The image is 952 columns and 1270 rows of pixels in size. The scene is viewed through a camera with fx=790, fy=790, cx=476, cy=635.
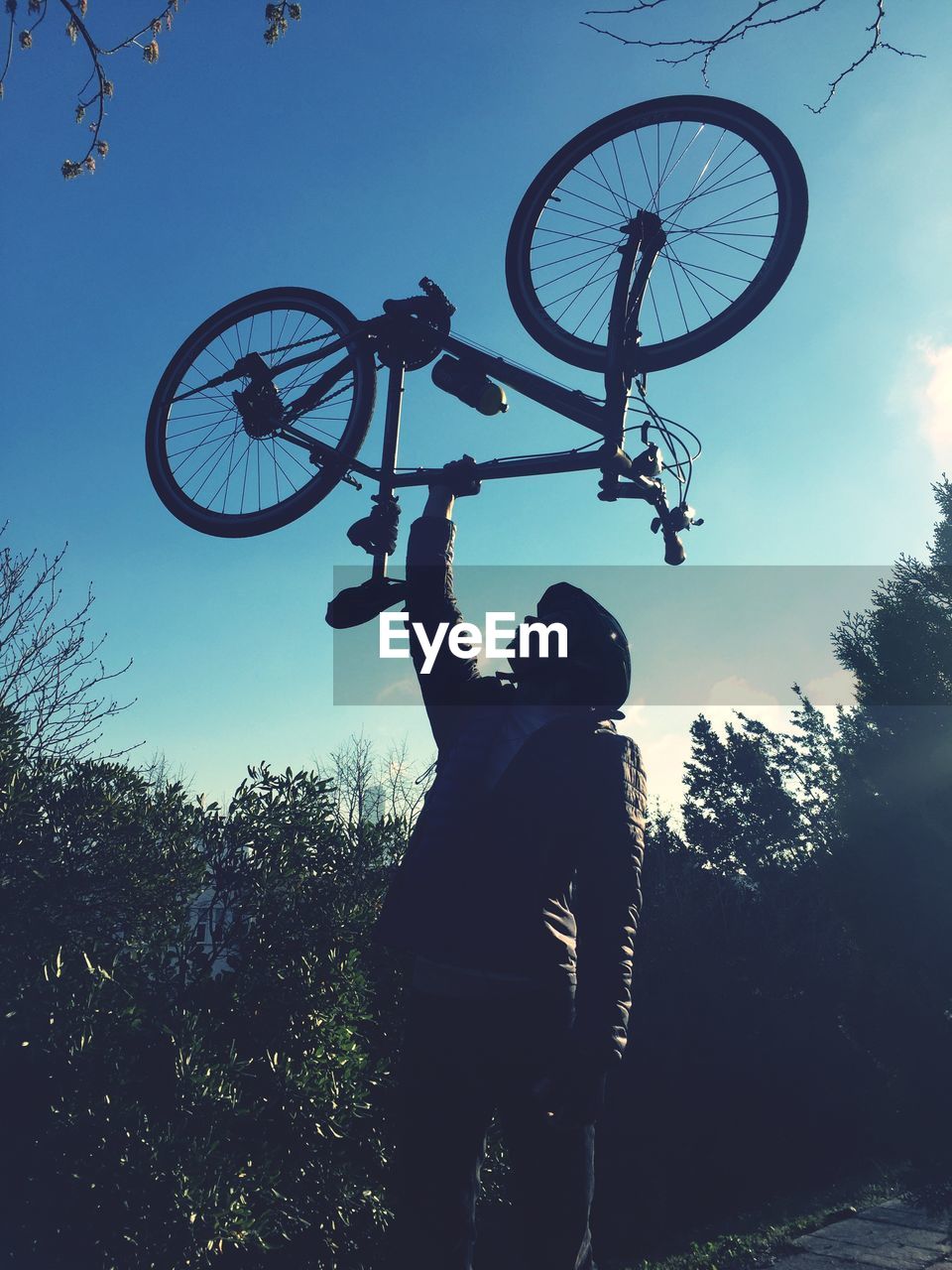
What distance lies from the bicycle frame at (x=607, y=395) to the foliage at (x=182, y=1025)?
3.29 m

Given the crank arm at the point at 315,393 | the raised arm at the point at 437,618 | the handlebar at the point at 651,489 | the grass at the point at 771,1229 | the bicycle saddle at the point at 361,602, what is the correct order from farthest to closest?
the grass at the point at 771,1229 → the crank arm at the point at 315,393 → the handlebar at the point at 651,489 → the bicycle saddle at the point at 361,602 → the raised arm at the point at 437,618

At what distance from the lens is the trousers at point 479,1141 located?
6.12 ft

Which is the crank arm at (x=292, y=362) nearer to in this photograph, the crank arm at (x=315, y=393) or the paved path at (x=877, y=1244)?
the crank arm at (x=315, y=393)

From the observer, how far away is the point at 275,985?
4988 millimetres

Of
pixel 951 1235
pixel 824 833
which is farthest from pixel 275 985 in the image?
pixel 824 833

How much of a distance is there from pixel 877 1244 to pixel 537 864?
6.62 m

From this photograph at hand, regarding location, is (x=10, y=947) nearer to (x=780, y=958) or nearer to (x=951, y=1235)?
(x=951, y=1235)

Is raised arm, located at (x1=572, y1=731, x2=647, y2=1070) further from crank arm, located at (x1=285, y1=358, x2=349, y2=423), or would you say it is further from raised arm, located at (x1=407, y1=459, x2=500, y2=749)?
crank arm, located at (x1=285, y1=358, x2=349, y2=423)

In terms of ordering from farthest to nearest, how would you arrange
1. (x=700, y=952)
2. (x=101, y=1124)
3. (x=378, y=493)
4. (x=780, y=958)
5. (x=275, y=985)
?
(x=780, y=958)
(x=700, y=952)
(x=275, y=985)
(x=101, y=1124)
(x=378, y=493)

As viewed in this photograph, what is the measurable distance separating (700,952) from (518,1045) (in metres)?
12.6

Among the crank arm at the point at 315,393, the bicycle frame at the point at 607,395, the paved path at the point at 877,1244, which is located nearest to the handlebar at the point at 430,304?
the bicycle frame at the point at 607,395

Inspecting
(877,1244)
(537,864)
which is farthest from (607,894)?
(877,1244)

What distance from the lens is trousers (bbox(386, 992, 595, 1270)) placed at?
1866 millimetres

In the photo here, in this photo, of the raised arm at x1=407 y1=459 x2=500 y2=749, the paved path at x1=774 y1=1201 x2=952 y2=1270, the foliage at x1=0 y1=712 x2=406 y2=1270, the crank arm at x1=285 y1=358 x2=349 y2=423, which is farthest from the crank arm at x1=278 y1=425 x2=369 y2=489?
the paved path at x1=774 y1=1201 x2=952 y2=1270
